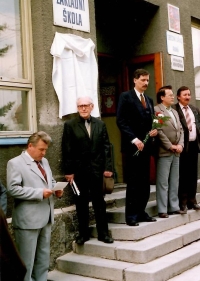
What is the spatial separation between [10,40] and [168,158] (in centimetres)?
269

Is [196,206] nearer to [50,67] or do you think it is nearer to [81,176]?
[81,176]

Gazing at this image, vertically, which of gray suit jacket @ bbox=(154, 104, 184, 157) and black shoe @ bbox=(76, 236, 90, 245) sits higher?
gray suit jacket @ bbox=(154, 104, 184, 157)

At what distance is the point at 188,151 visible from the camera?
6926 mm

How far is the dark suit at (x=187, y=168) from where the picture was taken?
6.87 metres

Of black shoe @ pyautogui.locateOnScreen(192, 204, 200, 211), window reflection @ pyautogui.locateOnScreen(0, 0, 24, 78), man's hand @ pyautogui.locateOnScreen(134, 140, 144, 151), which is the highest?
window reflection @ pyautogui.locateOnScreen(0, 0, 24, 78)

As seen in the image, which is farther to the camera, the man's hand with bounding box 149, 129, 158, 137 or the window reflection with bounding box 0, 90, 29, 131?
the man's hand with bounding box 149, 129, 158, 137

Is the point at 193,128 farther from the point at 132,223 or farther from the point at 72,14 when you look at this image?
the point at 72,14

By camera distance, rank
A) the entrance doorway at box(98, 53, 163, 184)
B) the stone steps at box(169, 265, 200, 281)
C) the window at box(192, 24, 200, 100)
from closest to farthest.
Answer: the stone steps at box(169, 265, 200, 281), the entrance doorway at box(98, 53, 163, 184), the window at box(192, 24, 200, 100)

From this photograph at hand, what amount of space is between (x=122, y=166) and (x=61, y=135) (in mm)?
2819

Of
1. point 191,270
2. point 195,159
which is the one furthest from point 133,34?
point 191,270

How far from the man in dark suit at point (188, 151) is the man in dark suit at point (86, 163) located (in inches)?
60.7

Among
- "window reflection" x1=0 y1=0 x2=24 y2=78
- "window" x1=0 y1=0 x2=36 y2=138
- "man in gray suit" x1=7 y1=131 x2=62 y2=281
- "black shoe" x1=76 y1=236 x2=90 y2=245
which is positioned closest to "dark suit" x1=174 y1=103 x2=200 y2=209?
"black shoe" x1=76 y1=236 x2=90 y2=245

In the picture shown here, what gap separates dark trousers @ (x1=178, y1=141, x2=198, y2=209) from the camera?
22.7ft

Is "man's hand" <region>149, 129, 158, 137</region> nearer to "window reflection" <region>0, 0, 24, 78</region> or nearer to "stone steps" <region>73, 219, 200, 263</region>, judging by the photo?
"stone steps" <region>73, 219, 200, 263</region>
